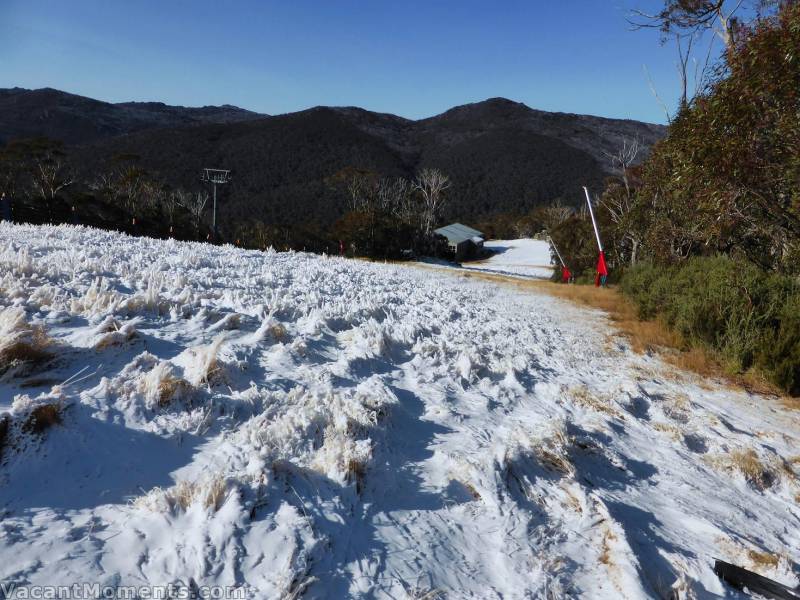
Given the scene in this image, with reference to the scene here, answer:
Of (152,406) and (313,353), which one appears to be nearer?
(152,406)

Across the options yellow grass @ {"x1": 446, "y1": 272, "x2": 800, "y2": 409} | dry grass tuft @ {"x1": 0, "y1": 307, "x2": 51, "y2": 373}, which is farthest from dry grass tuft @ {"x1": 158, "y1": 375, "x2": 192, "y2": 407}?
yellow grass @ {"x1": 446, "y1": 272, "x2": 800, "y2": 409}

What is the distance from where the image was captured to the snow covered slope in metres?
41.8

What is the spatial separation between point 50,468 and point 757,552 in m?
3.72

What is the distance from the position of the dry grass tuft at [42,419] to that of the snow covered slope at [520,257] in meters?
38.7

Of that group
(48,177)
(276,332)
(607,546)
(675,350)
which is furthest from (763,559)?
(48,177)

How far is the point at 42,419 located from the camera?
2164 millimetres

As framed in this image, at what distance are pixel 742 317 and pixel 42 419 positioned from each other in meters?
7.59

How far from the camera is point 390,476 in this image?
2.50 metres

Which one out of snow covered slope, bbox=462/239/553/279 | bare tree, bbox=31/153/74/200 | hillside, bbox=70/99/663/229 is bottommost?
snow covered slope, bbox=462/239/553/279

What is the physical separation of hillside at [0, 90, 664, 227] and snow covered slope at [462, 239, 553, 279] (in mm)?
27000

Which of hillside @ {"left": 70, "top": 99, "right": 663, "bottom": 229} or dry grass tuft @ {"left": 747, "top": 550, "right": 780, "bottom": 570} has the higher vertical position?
hillside @ {"left": 70, "top": 99, "right": 663, "bottom": 229}

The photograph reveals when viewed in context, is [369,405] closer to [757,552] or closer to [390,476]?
[390,476]

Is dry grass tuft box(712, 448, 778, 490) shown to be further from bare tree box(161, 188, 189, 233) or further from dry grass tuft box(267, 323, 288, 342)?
bare tree box(161, 188, 189, 233)

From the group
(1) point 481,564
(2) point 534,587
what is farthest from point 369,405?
(2) point 534,587
